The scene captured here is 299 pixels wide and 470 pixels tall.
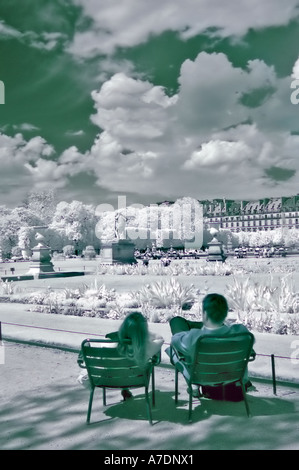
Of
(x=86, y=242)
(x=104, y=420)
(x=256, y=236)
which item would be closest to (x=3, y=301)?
(x=104, y=420)

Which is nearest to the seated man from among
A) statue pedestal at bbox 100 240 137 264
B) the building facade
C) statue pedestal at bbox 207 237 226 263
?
statue pedestal at bbox 207 237 226 263

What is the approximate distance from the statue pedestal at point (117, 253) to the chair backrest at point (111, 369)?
114 ft

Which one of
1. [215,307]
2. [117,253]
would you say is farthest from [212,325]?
[117,253]

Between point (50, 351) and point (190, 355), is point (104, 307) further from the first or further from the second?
point (190, 355)

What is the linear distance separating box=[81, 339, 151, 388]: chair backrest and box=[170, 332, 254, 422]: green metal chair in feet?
1.60

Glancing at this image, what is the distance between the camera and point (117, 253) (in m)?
40.2

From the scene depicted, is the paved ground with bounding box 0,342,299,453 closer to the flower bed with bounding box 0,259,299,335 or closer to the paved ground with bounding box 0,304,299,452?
the paved ground with bounding box 0,304,299,452

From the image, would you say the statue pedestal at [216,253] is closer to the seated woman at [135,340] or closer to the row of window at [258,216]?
the seated woman at [135,340]

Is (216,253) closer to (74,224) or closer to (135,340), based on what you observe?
(135,340)

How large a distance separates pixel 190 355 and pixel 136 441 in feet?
3.25

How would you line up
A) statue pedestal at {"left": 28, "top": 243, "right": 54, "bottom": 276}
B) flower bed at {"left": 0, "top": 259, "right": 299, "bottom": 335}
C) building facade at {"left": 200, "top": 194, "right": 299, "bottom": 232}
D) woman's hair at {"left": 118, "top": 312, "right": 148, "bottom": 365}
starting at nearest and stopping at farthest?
woman's hair at {"left": 118, "top": 312, "right": 148, "bottom": 365} < flower bed at {"left": 0, "top": 259, "right": 299, "bottom": 335} < statue pedestal at {"left": 28, "top": 243, "right": 54, "bottom": 276} < building facade at {"left": 200, "top": 194, "right": 299, "bottom": 232}

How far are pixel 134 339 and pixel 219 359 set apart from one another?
2.88 feet

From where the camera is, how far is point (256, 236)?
161750 mm

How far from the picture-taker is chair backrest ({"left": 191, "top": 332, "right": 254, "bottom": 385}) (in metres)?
4.79
